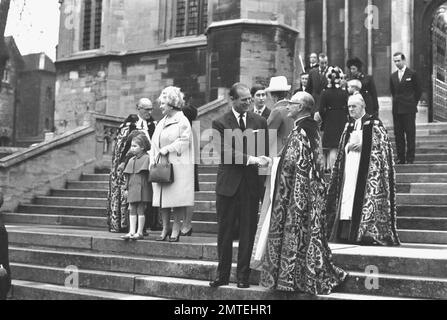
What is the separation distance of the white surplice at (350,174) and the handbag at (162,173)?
6.58 feet

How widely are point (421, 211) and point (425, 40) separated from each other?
30.6 feet

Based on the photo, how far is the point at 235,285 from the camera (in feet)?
19.9

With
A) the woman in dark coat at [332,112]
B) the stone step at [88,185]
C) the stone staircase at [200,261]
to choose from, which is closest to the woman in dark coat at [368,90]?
the woman in dark coat at [332,112]

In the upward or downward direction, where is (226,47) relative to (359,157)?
upward

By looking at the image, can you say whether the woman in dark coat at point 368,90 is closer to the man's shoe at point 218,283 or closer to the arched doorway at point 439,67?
the man's shoe at point 218,283

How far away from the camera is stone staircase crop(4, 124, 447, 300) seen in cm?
561

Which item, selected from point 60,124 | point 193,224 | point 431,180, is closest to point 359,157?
point 431,180

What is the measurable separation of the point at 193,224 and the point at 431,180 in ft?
11.4

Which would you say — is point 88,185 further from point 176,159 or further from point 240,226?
point 240,226

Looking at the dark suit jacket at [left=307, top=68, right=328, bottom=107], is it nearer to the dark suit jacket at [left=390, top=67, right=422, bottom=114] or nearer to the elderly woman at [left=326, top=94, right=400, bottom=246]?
the dark suit jacket at [left=390, top=67, right=422, bottom=114]

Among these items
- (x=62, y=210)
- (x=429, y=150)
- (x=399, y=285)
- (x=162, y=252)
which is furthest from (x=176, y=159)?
(x=429, y=150)

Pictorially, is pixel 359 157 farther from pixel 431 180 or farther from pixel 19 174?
pixel 19 174

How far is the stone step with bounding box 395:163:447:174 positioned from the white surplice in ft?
7.99

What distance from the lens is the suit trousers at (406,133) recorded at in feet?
32.8
